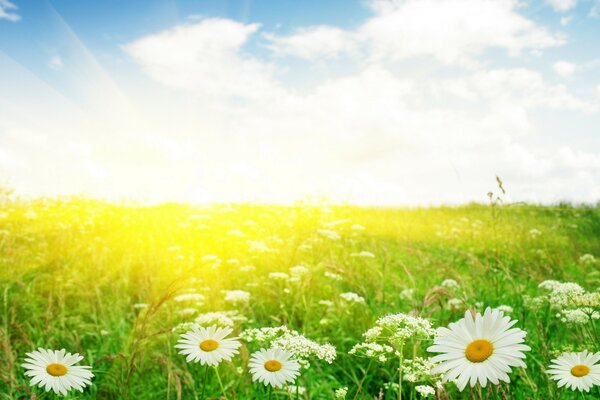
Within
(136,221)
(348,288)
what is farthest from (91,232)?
(348,288)

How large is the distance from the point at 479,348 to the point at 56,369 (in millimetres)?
1382

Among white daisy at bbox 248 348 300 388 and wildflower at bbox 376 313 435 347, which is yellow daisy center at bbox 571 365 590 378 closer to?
wildflower at bbox 376 313 435 347

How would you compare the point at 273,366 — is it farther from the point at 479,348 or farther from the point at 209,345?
the point at 479,348

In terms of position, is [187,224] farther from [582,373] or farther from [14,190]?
[582,373]

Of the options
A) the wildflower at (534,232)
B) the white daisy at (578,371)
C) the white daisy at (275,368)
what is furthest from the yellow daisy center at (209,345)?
the wildflower at (534,232)

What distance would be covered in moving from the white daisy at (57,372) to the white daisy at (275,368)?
550 mm

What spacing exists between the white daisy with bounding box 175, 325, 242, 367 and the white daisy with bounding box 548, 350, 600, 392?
1.07 metres

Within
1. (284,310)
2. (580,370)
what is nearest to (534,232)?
(284,310)

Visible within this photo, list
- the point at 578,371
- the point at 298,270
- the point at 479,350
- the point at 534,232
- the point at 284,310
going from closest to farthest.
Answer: the point at 479,350 < the point at 578,371 < the point at 284,310 < the point at 298,270 < the point at 534,232

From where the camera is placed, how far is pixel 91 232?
8.30 metres

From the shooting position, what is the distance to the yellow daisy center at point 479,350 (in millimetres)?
1188

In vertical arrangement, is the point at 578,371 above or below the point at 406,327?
below

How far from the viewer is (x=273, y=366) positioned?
157 centimetres

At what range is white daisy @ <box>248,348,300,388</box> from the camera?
1.49 m
